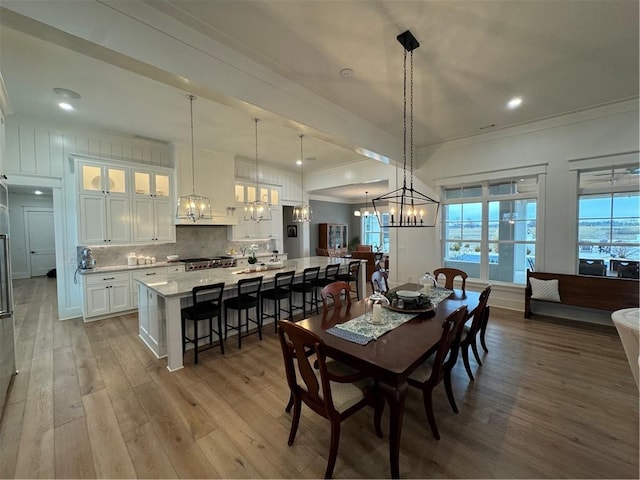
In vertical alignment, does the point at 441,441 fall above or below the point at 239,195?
below

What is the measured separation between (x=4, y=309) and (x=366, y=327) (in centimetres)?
314

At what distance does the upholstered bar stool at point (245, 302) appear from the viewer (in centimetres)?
340

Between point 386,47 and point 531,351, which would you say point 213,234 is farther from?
point 531,351

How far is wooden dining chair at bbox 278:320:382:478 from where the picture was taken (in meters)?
1.58

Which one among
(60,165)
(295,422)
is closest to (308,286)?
(295,422)

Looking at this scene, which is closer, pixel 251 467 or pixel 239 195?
pixel 251 467

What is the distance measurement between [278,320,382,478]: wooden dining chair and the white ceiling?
2379 millimetres

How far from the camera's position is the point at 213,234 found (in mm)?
6359

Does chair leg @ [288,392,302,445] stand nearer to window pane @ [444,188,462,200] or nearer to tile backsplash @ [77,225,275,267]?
tile backsplash @ [77,225,275,267]

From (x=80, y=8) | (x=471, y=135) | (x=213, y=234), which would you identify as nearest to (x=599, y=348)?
(x=471, y=135)

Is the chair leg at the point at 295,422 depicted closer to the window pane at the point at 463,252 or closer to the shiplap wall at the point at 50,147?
the window pane at the point at 463,252

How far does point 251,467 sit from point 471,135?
5.76 m

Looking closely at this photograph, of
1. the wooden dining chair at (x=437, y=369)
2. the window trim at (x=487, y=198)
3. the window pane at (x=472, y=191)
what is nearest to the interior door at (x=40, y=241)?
the wooden dining chair at (x=437, y=369)

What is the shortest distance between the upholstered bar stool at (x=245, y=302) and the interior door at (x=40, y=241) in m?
8.70
